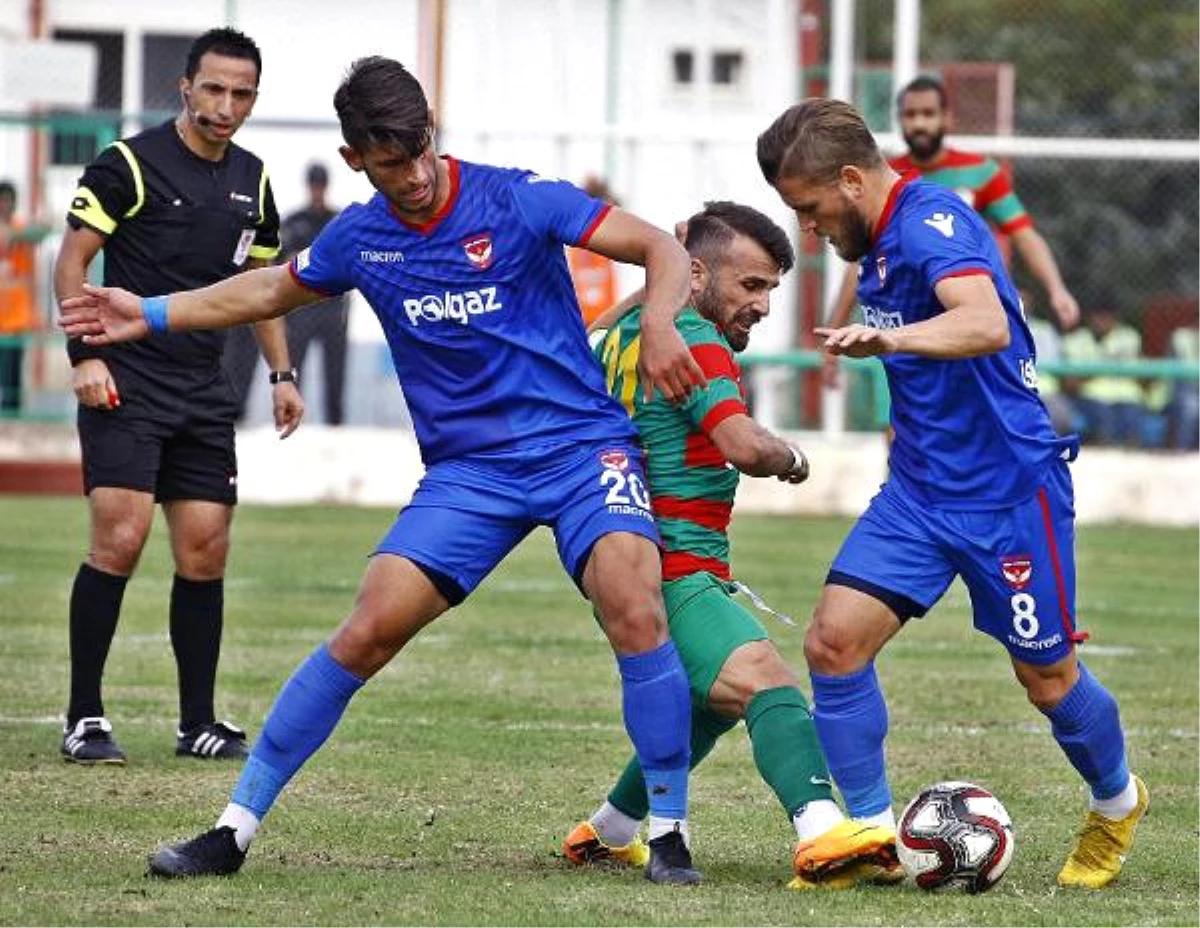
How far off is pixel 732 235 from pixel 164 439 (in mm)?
2428

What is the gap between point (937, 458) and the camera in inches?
252

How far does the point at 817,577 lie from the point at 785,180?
809 cm

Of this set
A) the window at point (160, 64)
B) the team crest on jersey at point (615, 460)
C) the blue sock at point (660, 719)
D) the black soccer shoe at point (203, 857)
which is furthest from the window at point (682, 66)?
the black soccer shoe at point (203, 857)

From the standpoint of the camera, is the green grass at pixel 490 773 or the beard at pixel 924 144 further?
the beard at pixel 924 144

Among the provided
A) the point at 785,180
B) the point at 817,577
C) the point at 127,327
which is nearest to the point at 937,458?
the point at 785,180

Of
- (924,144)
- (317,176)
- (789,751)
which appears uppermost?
(317,176)

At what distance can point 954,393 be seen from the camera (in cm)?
637

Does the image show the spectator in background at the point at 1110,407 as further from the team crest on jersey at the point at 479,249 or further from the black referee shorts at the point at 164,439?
the team crest on jersey at the point at 479,249

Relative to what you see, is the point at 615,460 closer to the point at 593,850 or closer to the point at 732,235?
the point at 732,235

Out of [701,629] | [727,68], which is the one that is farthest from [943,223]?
[727,68]

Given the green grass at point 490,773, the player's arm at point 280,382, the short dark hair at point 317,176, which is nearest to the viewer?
the green grass at point 490,773

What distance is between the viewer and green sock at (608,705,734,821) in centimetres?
668

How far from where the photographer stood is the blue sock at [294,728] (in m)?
6.29

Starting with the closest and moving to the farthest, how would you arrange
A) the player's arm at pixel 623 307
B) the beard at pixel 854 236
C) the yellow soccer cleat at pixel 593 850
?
the beard at pixel 854 236
the yellow soccer cleat at pixel 593 850
the player's arm at pixel 623 307
